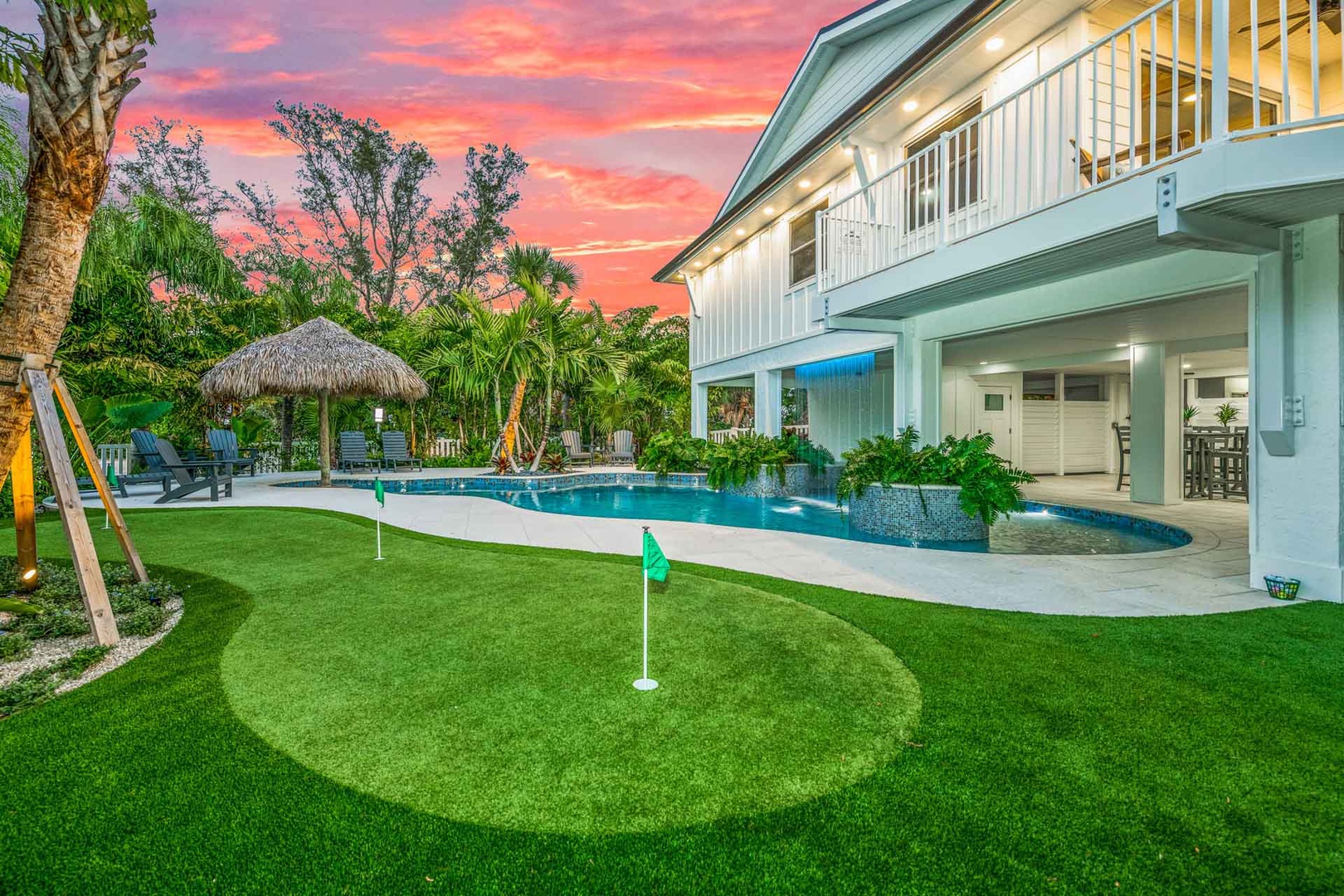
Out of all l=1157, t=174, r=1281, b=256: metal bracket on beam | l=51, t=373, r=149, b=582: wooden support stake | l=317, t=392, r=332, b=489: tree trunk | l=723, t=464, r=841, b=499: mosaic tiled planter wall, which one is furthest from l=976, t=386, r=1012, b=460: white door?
l=51, t=373, r=149, b=582: wooden support stake

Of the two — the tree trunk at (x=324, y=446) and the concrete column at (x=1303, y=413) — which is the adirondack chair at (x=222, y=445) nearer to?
the tree trunk at (x=324, y=446)

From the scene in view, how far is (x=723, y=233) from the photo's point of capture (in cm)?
1339

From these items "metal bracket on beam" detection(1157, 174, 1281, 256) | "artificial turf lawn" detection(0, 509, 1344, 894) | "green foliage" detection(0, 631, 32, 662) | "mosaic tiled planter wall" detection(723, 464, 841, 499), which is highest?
"metal bracket on beam" detection(1157, 174, 1281, 256)

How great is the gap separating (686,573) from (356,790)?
134 inches

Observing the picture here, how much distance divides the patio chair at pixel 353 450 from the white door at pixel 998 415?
52.8ft

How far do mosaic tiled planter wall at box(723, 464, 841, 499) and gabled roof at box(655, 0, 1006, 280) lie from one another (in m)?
5.30

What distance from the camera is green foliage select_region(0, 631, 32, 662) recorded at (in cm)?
339

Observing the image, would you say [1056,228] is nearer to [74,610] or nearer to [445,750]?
[445,750]

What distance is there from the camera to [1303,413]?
15.3 ft

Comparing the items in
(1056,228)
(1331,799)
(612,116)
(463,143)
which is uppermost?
(463,143)

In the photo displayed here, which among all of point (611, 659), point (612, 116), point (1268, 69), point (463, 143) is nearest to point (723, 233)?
point (612, 116)

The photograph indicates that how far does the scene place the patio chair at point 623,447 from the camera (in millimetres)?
18781

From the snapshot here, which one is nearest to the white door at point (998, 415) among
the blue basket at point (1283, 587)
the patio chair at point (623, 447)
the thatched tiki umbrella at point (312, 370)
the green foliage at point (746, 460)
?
A: the green foliage at point (746, 460)

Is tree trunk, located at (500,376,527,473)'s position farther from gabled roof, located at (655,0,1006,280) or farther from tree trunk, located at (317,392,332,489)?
gabled roof, located at (655,0,1006,280)
